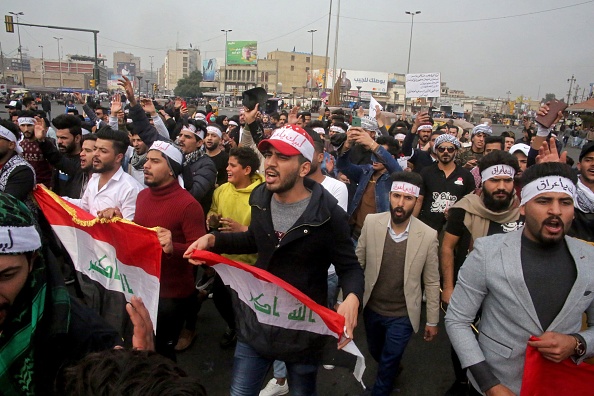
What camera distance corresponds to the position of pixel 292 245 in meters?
2.65

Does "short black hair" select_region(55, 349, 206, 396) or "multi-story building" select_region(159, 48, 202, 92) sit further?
"multi-story building" select_region(159, 48, 202, 92)

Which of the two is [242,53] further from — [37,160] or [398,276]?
[398,276]

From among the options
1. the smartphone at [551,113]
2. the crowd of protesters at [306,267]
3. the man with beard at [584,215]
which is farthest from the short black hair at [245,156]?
the smartphone at [551,113]

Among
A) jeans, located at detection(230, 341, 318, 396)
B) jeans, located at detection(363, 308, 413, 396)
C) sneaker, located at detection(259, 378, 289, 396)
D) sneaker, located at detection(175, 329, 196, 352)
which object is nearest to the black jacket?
jeans, located at detection(230, 341, 318, 396)

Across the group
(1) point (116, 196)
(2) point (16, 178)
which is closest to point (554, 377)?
(1) point (116, 196)

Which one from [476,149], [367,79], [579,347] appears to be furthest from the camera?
[367,79]

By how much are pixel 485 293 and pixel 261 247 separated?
1430 mm

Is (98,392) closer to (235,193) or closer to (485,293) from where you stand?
(485,293)

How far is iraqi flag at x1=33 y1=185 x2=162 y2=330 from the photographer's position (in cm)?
310

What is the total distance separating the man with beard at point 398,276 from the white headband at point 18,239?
257 centimetres

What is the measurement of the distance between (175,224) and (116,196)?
0.92 meters

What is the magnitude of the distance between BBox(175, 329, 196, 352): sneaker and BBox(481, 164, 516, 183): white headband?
3357 mm

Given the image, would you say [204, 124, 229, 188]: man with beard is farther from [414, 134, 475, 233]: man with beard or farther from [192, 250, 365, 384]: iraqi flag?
[192, 250, 365, 384]: iraqi flag

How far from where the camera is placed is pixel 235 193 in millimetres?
4238
